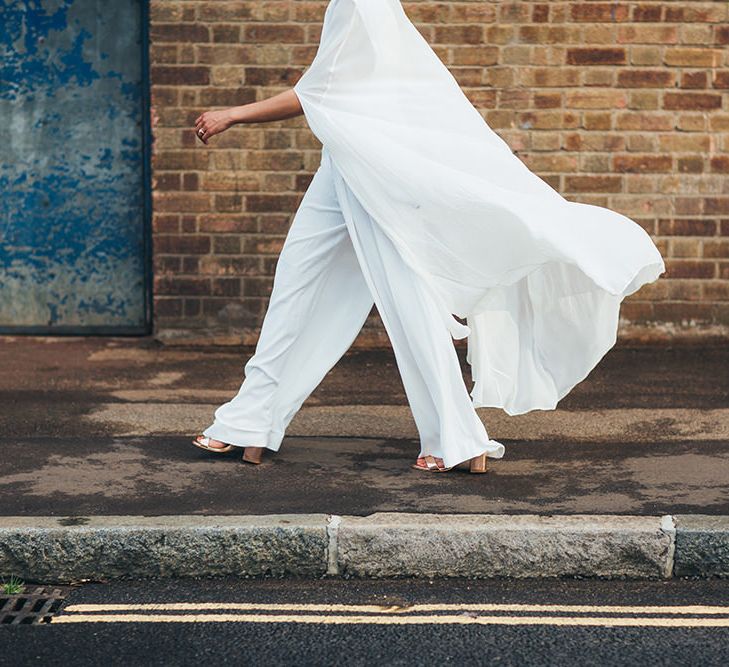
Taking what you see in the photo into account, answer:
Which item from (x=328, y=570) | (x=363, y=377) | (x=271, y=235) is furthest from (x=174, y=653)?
(x=271, y=235)

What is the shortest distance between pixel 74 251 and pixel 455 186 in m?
4.53

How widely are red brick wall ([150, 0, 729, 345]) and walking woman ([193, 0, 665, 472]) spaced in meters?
3.26

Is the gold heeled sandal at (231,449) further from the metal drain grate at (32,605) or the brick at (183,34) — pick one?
the brick at (183,34)

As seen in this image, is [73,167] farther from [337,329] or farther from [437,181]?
[437,181]

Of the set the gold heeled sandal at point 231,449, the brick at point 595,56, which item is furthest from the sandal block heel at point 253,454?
the brick at point 595,56

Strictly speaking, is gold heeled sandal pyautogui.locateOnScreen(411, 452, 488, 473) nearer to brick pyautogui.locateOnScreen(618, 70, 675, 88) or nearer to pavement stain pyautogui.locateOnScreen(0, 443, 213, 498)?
pavement stain pyautogui.locateOnScreen(0, 443, 213, 498)

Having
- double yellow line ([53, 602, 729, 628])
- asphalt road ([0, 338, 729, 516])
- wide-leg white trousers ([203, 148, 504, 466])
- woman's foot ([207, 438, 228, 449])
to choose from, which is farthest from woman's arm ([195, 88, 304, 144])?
double yellow line ([53, 602, 729, 628])

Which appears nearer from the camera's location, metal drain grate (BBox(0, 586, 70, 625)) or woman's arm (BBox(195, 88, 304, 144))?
metal drain grate (BBox(0, 586, 70, 625))

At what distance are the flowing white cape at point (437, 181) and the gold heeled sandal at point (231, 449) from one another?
3.22 ft

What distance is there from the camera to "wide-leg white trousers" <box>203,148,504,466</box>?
5258mm

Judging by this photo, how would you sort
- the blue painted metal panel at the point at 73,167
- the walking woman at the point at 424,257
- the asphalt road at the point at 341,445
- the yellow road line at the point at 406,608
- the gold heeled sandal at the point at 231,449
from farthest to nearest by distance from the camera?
the blue painted metal panel at the point at 73,167
the gold heeled sandal at the point at 231,449
the walking woman at the point at 424,257
the asphalt road at the point at 341,445
the yellow road line at the point at 406,608

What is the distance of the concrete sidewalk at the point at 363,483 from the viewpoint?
4.53 metres

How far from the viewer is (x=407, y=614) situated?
416cm

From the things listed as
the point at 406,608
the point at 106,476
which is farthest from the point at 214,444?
the point at 406,608
